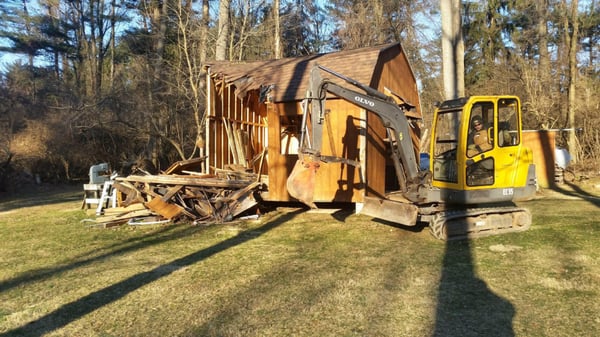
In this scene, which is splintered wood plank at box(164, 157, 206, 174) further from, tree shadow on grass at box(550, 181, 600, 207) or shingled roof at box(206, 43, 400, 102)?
tree shadow on grass at box(550, 181, 600, 207)

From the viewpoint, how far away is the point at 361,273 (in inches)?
224

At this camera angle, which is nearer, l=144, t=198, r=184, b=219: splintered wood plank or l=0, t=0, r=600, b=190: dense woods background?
l=144, t=198, r=184, b=219: splintered wood plank

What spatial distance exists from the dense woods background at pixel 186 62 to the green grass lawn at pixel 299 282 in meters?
8.14

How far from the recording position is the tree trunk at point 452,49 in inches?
508

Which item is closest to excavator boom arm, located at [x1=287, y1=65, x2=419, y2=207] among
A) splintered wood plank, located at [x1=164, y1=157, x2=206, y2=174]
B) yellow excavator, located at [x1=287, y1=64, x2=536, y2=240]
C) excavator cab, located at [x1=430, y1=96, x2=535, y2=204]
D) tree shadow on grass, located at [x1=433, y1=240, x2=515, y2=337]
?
yellow excavator, located at [x1=287, y1=64, x2=536, y2=240]

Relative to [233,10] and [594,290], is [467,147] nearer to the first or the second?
[594,290]

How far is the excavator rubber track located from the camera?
7297 millimetres

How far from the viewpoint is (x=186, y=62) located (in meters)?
20.2

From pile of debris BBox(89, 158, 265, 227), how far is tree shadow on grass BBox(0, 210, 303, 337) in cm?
223

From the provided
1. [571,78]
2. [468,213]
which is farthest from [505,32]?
[468,213]

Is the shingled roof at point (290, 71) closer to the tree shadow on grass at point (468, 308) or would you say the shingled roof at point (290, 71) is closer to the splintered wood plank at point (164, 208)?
the splintered wood plank at point (164, 208)

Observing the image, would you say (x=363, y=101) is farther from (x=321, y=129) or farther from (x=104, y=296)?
(x=104, y=296)

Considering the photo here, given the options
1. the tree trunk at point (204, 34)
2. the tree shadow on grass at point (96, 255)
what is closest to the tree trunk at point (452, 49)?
the tree shadow on grass at point (96, 255)

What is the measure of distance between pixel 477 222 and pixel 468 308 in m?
3.37
